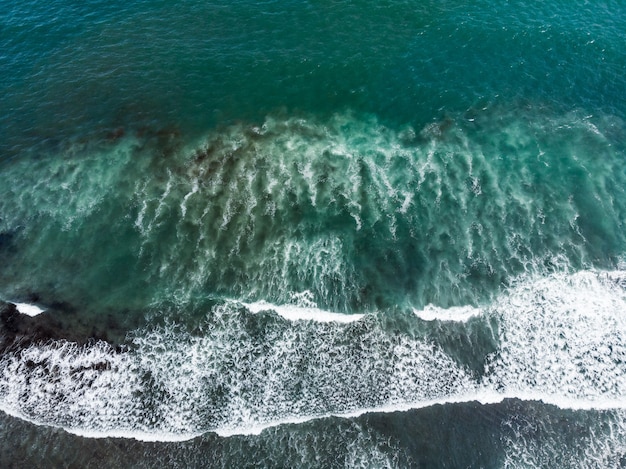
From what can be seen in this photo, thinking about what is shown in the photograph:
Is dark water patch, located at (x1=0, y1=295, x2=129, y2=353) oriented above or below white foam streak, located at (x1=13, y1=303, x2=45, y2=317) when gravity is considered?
below

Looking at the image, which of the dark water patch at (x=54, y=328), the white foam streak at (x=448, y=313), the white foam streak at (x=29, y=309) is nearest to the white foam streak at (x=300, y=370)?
the white foam streak at (x=448, y=313)

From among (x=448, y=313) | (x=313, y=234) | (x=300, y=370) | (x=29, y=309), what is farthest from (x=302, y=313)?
(x=29, y=309)

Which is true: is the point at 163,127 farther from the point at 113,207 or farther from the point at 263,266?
the point at 263,266

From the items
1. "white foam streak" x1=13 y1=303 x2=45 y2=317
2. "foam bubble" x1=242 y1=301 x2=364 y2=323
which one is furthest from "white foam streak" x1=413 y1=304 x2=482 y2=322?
"white foam streak" x1=13 y1=303 x2=45 y2=317

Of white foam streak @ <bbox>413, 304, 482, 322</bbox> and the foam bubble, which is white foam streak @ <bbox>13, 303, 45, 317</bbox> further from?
white foam streak @ <bbox>413, 304, 482, 322</bbox>

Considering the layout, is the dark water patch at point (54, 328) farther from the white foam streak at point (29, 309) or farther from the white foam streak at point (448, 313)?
the white foam streak at point (448, 313)

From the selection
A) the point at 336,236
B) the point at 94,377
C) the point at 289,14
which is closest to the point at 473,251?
the point at 336,236

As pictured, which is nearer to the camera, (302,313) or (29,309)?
(302,313)

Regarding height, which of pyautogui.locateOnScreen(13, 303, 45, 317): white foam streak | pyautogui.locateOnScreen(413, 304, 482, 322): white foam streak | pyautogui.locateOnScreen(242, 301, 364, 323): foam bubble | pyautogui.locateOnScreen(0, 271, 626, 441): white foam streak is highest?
pyautogui.locateOnScreen(13, 303, 45, 317): white foam streak

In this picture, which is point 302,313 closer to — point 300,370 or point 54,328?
point 300,370
